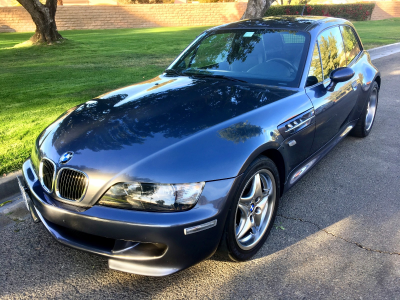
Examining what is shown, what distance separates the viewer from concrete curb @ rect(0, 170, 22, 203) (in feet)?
11.2

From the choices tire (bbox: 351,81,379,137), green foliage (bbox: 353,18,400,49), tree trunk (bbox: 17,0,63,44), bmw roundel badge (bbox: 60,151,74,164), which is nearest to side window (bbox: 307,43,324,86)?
tire (bbox: 351,81,379,137)

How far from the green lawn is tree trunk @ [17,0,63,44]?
803 mm

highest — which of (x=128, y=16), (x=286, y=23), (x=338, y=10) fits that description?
(x=286, y=23)

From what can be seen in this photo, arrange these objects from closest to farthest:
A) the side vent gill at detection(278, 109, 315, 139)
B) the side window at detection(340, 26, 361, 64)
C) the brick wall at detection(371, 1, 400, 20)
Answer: the side vent gill at detection(278, 109, 315, 139)
the side window at detection(340, 26, 361, 64)
the brick wall at detection(371, 1, 400, 20)

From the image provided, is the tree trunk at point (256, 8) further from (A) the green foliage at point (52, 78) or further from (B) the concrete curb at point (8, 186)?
(B) the concrete curb at point (8, 186)

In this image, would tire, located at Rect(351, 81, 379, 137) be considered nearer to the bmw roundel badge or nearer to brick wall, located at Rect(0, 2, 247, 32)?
the bmw roundel badge

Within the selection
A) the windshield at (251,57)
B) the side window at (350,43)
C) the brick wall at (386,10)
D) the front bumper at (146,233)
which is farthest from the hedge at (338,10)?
the front bumper at (146,233)

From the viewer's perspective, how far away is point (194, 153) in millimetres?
2127

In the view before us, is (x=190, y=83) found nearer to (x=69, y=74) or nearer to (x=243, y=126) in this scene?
(x=243, y=126)

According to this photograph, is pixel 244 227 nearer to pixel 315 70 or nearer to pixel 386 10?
pixel 315 70

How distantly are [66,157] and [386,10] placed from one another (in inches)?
1622

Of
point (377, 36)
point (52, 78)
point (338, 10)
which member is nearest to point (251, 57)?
point (52, 78)

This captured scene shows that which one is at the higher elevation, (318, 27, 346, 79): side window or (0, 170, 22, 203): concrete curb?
(318, 27, 346, 79): side window

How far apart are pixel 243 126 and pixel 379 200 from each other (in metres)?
1.83
